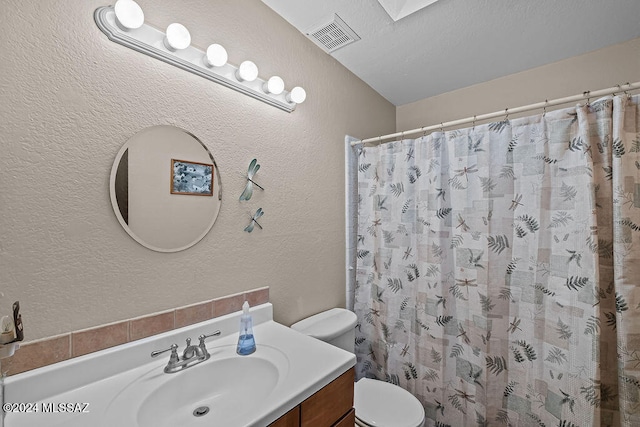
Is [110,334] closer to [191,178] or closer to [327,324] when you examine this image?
[191,178]

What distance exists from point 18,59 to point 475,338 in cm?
220

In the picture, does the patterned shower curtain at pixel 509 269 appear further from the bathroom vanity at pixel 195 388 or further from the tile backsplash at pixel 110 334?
the tile backsplash at pixel 110 334

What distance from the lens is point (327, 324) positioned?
62.1 inches

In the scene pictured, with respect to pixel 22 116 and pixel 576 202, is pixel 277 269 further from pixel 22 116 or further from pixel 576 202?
pixel 576 202

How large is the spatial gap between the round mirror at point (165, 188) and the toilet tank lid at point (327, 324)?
0.78 metres

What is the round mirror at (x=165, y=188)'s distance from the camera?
0.95 meters

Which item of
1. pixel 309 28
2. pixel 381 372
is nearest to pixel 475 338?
pixel 381 372

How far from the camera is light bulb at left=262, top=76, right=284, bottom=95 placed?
134 centimetres

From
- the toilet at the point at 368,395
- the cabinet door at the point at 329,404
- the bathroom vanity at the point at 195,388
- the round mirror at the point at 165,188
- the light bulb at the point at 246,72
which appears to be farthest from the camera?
the toilet at the point at 368,395

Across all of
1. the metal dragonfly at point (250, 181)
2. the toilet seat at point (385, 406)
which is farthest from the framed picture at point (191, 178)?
the toilet seat at point (385, 406)

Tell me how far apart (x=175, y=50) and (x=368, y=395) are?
6.21 ft

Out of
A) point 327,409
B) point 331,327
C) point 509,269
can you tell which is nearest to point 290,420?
point 327,409

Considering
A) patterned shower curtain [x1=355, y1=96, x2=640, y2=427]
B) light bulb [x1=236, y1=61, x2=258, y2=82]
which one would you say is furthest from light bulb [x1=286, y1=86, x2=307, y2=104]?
patterned shower curtain [x1=355, y1=96, x2=640, y2=427]

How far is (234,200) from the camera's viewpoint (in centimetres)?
126
